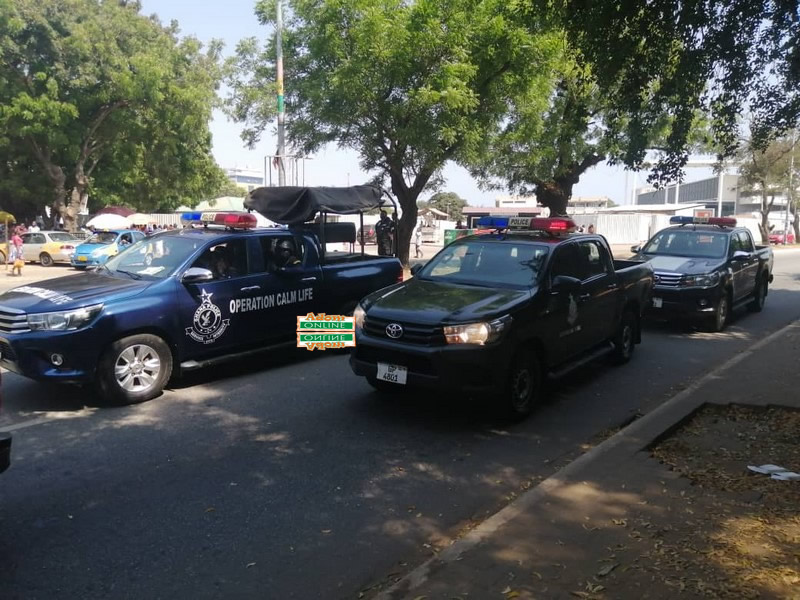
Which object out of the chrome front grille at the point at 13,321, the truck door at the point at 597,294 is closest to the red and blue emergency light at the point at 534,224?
the truck door at the point at 597,294

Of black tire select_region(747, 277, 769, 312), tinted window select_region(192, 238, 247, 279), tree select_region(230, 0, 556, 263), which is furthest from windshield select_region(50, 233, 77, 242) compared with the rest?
black tire select_region(747, 277, 769, 312)

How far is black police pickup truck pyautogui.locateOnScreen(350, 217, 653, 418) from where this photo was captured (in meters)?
5.95

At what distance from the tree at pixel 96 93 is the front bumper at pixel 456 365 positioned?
1013 inches

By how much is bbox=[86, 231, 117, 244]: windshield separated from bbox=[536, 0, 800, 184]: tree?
20805mm

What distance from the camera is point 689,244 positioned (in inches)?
487

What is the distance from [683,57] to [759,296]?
9.03 meters

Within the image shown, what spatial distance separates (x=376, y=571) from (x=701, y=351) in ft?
25.1

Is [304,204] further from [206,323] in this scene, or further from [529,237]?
[529,237]

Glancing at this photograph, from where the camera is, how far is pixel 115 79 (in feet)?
90.4

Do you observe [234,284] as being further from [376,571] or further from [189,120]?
[189,120]

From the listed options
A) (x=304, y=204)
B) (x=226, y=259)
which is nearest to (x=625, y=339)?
(x=304, y=204)

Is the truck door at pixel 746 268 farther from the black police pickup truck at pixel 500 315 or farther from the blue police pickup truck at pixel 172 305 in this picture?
the blue police pickup truck at pixel 172 305

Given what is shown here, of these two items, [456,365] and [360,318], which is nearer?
[456,365]

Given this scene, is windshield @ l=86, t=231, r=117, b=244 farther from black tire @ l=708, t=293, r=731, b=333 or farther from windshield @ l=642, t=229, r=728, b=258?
black tire @ l=708, t=293, r=731, b=333
